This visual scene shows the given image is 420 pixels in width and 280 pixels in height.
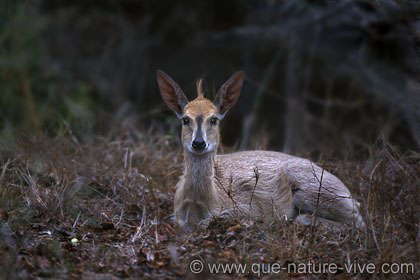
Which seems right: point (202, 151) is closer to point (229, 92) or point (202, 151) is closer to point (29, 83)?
point (229, 92)

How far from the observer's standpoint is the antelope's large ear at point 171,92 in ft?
23.9

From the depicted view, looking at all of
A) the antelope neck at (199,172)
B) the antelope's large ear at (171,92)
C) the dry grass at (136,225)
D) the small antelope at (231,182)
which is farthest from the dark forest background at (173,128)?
the antelope's large ear at (171,92)

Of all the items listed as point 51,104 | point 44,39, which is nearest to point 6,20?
point 51,104

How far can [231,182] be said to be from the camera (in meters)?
6.70

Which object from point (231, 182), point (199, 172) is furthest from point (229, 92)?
point (231, 182)

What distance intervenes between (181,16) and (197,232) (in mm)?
7496

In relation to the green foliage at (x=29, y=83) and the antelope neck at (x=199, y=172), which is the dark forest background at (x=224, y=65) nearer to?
the green foliage at (x=29, y=83)

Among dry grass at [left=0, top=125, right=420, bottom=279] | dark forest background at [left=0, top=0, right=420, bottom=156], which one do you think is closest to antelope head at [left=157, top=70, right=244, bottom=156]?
dry grass at [left=0, top=125, right=420, bottom=279]

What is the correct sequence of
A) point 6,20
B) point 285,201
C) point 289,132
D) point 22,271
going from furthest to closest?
point 289,132
point 6,20
point 285,201
point 22,271

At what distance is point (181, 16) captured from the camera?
13.1m

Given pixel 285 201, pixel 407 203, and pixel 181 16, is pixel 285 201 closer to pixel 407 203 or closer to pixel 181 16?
pixel 407 203

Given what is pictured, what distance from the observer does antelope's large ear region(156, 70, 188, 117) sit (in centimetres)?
728

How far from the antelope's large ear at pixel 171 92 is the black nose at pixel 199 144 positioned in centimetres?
70

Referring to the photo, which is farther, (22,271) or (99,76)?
(99,76)
